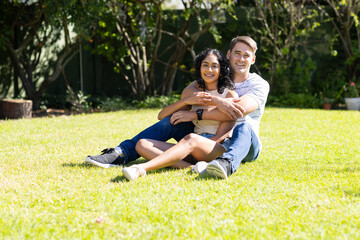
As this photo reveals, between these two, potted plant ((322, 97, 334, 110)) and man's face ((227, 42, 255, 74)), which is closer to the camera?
man's face ((227, 42, 255, 74))

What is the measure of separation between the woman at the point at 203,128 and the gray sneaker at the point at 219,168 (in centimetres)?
32

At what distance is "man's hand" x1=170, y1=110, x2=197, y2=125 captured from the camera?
3.85 m

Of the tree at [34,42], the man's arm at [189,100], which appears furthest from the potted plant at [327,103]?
the man's arm at [189,100]

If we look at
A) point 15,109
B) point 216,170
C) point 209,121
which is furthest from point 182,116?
point 15,109

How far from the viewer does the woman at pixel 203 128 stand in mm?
3582

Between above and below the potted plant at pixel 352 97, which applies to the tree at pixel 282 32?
above

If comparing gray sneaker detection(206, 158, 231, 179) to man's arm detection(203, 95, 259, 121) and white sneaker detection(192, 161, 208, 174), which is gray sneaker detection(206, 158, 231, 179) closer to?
white sneaker detection(192, 161, 208, 174)

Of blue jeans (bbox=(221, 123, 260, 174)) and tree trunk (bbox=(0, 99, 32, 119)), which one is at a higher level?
blue jeans (bbox=(221, 123, 260, 174))

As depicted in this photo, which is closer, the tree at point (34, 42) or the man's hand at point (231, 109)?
the man's hand at point (231, 109)

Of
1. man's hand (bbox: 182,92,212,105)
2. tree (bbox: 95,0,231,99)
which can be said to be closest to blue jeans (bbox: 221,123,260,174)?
man's hand (bbox: 182,92,212,105)

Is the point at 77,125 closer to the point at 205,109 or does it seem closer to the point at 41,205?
the point at 205,109

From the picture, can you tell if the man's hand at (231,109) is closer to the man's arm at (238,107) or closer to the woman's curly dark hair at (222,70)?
the man's arm at (238,107)

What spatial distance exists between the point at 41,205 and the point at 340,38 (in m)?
9.34

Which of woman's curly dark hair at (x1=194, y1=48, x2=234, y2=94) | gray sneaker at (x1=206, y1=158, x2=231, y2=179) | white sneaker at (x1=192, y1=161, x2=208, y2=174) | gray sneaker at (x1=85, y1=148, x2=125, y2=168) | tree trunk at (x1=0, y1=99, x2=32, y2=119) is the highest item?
woman's curly dark hair at (x1=194, y1=48, x2=234, y2=94)
